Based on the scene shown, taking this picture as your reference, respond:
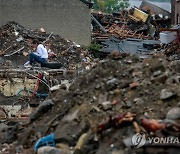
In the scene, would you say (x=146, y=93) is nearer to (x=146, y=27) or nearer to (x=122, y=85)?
(x=122, y=85)

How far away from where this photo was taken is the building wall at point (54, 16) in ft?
88.2

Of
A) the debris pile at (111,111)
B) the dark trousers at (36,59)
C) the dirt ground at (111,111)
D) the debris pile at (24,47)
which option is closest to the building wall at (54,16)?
the debris pile at (24,47)

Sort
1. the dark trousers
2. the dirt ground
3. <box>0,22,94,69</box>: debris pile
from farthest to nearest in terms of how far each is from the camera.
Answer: <box>0,22,94,69</box>: debris pile → the dark trousers → the dirt ground

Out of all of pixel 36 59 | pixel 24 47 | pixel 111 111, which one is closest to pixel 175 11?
pixel 24 47

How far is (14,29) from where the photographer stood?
2486 cm

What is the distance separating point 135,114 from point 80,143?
38.0 inches

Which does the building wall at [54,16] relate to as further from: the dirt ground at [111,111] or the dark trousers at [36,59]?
the dirt ground at [111,111]

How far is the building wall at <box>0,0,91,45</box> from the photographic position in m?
26.9

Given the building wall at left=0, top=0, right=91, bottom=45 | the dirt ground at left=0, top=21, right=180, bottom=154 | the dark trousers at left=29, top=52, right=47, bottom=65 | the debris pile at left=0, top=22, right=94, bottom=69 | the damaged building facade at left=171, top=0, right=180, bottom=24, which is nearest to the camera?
the dirt ground at left=0, top=21, right=180, bottom=154

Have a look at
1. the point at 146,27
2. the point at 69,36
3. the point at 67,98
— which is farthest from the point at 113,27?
the point at 67,98

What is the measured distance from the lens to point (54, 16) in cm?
2786

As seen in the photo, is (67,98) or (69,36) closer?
(67,98)

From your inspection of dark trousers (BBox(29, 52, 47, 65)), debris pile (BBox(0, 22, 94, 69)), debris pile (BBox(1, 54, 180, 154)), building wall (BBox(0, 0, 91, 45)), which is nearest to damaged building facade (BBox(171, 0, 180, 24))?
building wall (BBox(0, 0, 91, 45))

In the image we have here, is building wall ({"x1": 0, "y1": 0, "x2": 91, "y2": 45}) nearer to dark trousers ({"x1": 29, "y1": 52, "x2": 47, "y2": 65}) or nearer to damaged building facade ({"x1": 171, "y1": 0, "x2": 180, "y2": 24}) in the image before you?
dark trousers ({"x1": 29, "y1": 52, "x2": 47, "y2": 65})
